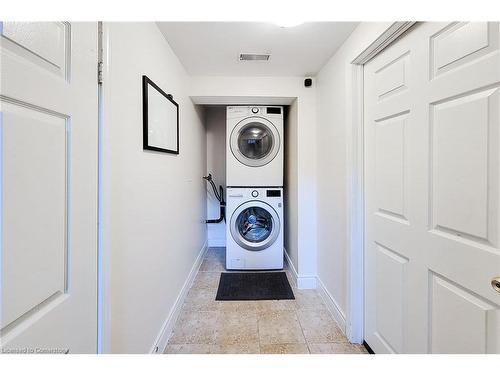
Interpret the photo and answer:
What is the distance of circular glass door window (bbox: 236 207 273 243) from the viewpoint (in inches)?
115

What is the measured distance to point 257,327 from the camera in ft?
6.10

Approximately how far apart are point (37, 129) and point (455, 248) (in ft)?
4.97

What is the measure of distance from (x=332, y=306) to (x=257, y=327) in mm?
690

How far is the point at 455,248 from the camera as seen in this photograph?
942 mm

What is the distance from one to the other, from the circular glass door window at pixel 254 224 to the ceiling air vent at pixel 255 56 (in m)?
1.65

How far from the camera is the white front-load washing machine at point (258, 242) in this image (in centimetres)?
287

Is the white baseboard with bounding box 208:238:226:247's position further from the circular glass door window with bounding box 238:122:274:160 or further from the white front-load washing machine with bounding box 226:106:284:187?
the circular glass door window with bounding box 238:122:274:160

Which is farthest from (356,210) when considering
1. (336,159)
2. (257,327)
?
(257,327)

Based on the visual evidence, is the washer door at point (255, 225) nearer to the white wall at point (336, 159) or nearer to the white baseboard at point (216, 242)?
the white wall at point (336, 159)

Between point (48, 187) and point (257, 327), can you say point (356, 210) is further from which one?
point (48, 187)

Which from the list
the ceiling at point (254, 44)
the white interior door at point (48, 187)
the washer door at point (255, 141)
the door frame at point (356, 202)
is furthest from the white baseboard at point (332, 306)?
the ceiling at point (254, 44)

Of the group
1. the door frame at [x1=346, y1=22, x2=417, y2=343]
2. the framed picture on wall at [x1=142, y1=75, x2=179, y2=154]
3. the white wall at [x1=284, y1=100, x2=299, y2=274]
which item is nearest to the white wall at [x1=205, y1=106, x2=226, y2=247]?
Result: the white wall at [x1=284, y1=100, x2=299, y2=274]

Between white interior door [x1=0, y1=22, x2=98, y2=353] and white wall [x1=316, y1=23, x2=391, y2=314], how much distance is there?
153 cm

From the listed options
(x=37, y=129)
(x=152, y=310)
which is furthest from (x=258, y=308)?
(x=37, y=129)
